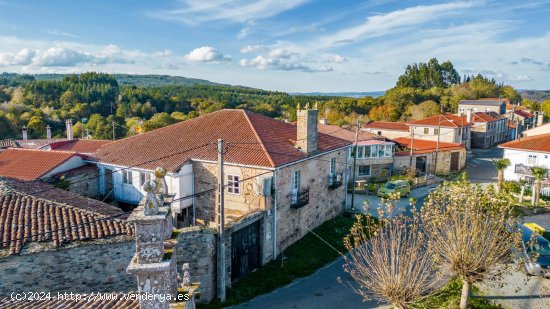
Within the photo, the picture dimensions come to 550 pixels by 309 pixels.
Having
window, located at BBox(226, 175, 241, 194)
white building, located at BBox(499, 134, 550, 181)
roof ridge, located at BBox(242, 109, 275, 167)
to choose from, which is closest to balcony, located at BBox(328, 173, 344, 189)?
roof ridge, located at BBox(242, 109, 275, 167)

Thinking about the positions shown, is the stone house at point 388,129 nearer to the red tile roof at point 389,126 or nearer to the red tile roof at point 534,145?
the red tile roof at point 389,126

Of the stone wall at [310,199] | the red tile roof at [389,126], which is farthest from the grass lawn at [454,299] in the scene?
the red tile roof at [389,126]

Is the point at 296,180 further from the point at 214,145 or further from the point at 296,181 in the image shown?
the point at 214,145

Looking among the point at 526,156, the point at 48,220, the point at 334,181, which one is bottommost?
the point at 334,181

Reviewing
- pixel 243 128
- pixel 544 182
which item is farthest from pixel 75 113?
pixel 544 182

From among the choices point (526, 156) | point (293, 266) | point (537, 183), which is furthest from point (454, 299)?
point (526, 156)

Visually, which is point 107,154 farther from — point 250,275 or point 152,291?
point 152,291
